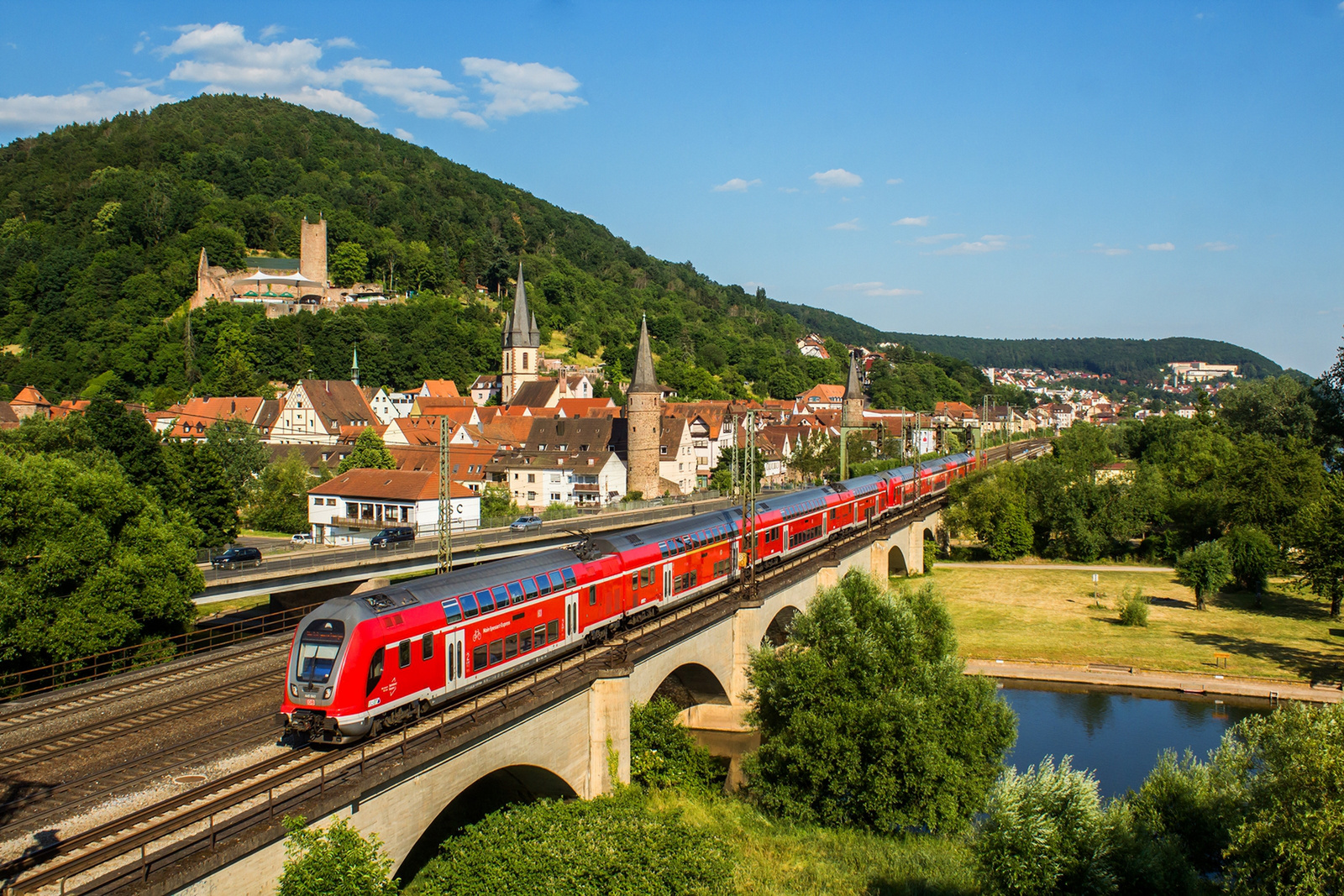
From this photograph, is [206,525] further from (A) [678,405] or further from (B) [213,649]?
(A) [678,405]

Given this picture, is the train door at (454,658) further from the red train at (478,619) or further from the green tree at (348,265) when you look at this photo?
the green tree at (348,265)

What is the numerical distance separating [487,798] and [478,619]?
20.6 ft

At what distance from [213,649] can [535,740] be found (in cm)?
1450

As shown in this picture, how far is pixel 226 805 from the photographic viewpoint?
15.3m

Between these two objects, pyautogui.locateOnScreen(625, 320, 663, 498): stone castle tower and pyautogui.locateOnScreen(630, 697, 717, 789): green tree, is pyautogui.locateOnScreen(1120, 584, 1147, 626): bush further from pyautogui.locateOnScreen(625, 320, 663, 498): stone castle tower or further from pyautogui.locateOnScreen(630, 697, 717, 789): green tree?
pyautogui.locateOnScreen(625, 320, 663, 498): stone castle tower

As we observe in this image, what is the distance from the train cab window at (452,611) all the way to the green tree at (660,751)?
282 inches

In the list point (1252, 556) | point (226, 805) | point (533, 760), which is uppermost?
point (226, 805)

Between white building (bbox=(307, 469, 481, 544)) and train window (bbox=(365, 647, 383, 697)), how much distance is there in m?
38.4

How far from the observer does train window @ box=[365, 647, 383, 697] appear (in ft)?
58.6

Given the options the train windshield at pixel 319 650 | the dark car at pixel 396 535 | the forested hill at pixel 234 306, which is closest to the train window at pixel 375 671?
the train windshield at pixel 319 650

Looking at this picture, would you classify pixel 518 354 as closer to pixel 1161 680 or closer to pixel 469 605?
pixel 1161 680

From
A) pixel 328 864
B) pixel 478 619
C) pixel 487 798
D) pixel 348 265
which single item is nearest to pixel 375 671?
pixel 478 619

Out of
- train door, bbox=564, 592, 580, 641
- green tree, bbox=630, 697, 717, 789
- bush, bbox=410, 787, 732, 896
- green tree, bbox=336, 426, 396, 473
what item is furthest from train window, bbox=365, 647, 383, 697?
green tree, bbox=336, 426, 396, 473

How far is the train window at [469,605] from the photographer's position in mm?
20688
